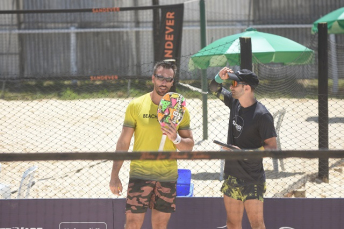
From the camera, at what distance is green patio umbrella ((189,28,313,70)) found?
28.3ft

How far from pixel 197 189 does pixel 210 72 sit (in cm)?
925

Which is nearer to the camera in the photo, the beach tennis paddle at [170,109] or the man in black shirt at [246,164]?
the beach tennis paddle at [170,109]

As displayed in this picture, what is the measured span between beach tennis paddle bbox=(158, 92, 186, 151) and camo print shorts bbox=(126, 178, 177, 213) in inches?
20.9

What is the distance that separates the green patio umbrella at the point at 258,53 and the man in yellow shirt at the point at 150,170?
→ 4020 mm

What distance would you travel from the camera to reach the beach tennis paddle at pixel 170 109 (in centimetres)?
419

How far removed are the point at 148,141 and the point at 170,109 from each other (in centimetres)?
39

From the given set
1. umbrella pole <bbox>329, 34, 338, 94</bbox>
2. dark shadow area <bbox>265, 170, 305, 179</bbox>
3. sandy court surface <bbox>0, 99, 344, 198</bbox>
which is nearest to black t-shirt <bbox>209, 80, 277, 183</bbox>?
sandy court surface <bbox>0, 99, 344, 198</bbox>

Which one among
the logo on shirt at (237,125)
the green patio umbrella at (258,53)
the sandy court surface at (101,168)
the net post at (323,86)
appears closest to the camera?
the logo on shirt at (237,125)

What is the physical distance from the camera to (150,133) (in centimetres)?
444

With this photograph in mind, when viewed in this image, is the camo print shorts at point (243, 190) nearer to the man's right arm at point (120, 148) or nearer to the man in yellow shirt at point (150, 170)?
the man in yellow shirt at point (150, 170)

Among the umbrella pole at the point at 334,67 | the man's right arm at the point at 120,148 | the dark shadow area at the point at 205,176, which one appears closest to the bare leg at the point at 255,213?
the man's right arm at the point at 120,148

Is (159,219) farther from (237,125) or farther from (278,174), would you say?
(278,174)

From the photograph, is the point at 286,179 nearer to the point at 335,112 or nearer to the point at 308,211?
the point at 308,211

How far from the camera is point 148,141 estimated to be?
444cm
